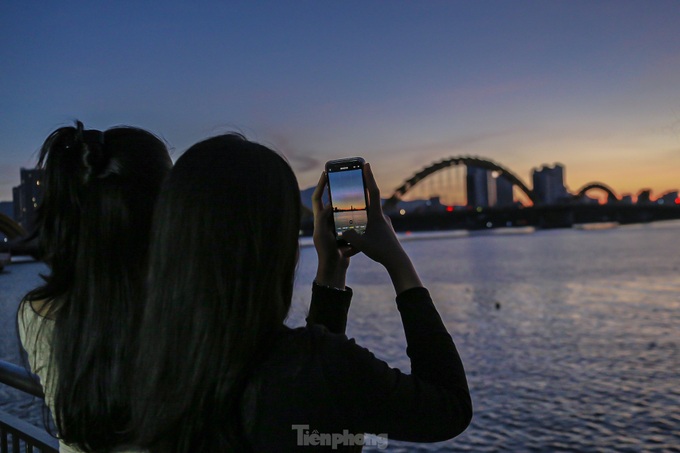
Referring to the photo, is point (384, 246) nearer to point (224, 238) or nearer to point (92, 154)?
point (224, 238)

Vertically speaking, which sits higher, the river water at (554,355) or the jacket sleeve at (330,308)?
the jacket sleeve at (330,308)

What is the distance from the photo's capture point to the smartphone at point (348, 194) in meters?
1.63

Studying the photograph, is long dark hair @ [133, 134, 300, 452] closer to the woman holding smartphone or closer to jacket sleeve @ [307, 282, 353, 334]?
the woman holding smartphone

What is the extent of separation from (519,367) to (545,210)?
94.4m

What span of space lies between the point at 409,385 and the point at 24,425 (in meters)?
2.18

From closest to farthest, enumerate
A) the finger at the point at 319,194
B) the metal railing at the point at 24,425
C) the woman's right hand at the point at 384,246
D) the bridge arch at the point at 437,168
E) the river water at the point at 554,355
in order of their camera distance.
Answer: the woman's right hand at the point at 384,246, the finger at the point at 319,194, the metal railing at the point at 24,425, the river water at the point at 554,355, the bridge arch at the point at 437,168

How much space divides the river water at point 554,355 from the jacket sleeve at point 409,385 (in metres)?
0.46

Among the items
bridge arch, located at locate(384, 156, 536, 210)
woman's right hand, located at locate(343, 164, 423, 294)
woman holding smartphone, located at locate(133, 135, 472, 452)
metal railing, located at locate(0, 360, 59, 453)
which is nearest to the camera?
woman holding smartphone, located at locate(133, 135, 472, 452)

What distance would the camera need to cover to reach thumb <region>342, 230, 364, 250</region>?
146 centimetres

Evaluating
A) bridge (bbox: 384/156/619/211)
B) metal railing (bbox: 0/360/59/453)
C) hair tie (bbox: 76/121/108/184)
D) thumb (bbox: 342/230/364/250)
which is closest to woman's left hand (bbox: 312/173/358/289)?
thumb (bbox: 342/230/364/250)

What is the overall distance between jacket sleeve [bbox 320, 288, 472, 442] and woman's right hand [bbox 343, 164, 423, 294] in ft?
0.14

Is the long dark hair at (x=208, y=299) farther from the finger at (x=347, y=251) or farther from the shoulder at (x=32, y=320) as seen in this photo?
the shoulder at (x=32, y=320)

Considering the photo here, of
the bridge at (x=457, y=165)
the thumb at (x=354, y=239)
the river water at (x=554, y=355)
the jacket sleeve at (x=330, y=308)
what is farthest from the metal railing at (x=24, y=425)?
the bridge at (x=457, y=165)

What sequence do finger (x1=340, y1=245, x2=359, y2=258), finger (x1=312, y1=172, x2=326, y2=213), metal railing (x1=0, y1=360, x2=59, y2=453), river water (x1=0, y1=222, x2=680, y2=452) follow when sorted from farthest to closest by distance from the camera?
river water (x1=0, y1=222, x2=680, y2=452) → metal railing (x1=0, y1=360, x2=59, y2=453) → finger (x1=312, y1=172, x2=326, y2=213) → finger (x1=340, y1=245, x2=359, y2=258)
